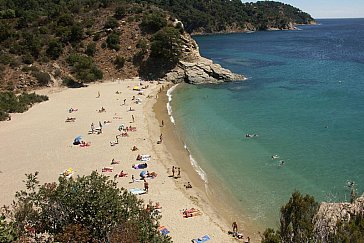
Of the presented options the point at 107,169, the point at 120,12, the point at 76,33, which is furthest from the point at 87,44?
the point at 107,169

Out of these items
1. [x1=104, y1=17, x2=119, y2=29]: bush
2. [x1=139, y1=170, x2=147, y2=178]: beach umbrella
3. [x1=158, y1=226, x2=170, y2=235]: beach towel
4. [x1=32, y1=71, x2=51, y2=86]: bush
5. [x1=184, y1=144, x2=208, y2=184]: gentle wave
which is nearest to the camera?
[x1=158, y1=226, x2=170, y2=235]: beach towel

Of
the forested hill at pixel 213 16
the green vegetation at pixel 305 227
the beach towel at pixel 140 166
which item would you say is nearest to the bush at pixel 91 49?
the beach towel at pixel 140 166

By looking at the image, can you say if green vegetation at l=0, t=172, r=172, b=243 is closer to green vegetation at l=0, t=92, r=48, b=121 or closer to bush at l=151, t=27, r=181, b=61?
green vegetation at l=0, t=92, r=48, b=121

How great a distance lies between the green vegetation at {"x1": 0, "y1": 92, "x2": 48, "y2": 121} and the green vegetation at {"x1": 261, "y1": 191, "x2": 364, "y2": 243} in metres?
34.2

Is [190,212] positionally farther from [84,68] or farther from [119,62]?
[119,62]

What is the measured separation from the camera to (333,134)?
1377 inches

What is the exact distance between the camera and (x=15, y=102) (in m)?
43.5

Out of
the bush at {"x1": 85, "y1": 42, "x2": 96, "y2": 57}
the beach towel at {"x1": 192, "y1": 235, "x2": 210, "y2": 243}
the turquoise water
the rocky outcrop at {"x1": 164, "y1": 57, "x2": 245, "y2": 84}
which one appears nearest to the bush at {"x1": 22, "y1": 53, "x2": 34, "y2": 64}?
the bush at {"x1": 85, "y1": 42, "x2": 96, "y2": 57}

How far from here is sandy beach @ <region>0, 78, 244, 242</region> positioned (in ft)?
74.4

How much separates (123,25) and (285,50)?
53.0 m

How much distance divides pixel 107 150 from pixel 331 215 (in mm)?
21038

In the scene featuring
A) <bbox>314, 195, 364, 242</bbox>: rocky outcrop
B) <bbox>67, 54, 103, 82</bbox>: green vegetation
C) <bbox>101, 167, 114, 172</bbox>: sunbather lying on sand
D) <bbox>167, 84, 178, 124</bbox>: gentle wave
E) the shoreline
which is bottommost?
the shoreline

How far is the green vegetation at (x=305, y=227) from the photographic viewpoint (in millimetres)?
11976

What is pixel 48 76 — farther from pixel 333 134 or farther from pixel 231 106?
pixel 333 134
